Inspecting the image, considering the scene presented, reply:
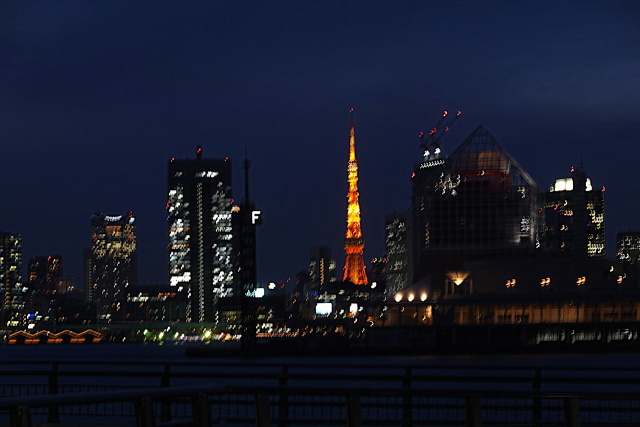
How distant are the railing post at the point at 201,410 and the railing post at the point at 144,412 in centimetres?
59

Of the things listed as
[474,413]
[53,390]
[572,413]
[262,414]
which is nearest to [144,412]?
[262,414]

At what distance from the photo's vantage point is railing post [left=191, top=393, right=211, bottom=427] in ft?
37.1

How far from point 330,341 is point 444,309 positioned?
20.0 meters

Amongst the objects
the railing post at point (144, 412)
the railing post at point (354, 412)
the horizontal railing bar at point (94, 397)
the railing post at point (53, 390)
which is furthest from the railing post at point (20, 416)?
the railing post at point (53, 390)

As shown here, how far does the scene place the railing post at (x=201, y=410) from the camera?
37.1 feet

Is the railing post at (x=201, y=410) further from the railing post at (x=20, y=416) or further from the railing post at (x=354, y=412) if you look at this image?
the railing post at (x=354, y=412)

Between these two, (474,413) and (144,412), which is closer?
(144,412)

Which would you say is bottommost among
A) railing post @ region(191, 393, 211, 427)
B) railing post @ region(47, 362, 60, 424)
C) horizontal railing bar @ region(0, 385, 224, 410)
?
railing post @ region(47, 362, 60, 424)

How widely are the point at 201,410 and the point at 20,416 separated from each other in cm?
201

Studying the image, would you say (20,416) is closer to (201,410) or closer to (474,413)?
(201,410)

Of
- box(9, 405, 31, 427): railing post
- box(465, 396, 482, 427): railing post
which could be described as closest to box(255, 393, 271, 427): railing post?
box(465, 396, 482, 427): railing post

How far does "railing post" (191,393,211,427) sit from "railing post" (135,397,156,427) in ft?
1.92

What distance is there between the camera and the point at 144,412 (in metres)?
10.8

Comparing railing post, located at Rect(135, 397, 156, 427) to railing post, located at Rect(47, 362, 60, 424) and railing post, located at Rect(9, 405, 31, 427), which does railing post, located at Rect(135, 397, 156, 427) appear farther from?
railing post, located at Rect(47, 362, 60, 424)
